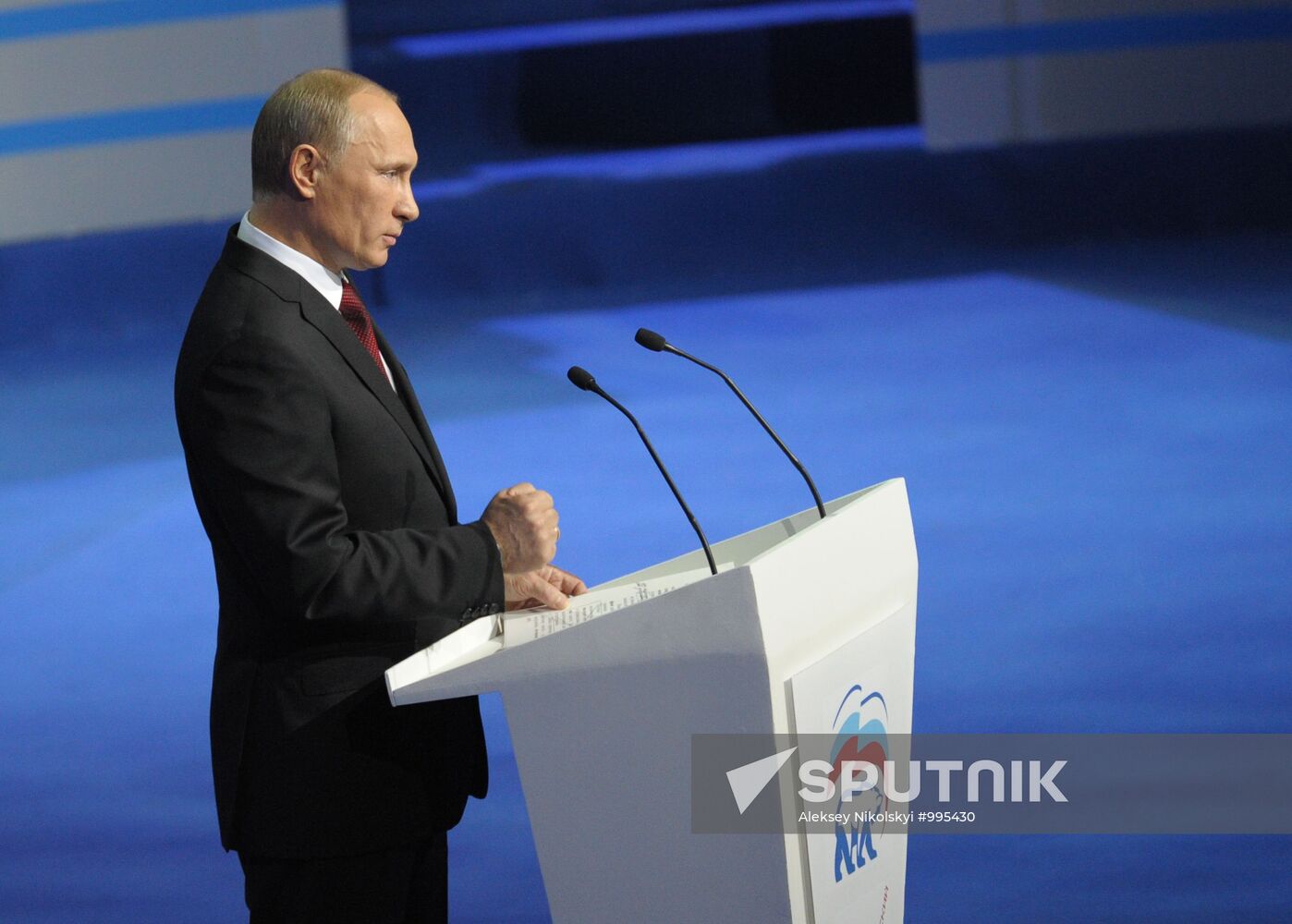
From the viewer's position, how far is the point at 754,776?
156 centimetres

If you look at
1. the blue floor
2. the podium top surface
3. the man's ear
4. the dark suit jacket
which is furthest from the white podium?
the blue floor

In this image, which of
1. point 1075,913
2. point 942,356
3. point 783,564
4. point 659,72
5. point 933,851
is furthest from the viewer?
point 659,72

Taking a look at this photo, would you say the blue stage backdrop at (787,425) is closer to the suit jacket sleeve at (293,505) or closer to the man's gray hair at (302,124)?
the suit jacket sleeve at (293,505)

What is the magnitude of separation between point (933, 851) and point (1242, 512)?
2.22m

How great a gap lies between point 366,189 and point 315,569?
1.30 ft

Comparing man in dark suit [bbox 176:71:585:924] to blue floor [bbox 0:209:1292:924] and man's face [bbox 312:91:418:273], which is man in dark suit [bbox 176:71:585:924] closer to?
man's face [bbox 312:91:418:273]

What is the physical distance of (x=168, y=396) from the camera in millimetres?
7047

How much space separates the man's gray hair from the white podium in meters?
0.52

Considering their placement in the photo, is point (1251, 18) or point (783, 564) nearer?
point (783, 564)

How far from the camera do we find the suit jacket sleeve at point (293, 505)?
5.30 feet

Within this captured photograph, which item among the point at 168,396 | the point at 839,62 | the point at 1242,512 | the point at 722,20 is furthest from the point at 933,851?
the point at 722,20

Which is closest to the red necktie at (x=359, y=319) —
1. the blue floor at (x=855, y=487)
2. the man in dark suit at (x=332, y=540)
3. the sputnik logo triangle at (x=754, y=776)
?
the man in dark suit at (x=332, y=540)

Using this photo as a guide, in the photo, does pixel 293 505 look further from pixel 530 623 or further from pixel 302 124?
pixel 302 124

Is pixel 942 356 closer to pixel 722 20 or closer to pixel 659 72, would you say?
pixel 659 72
